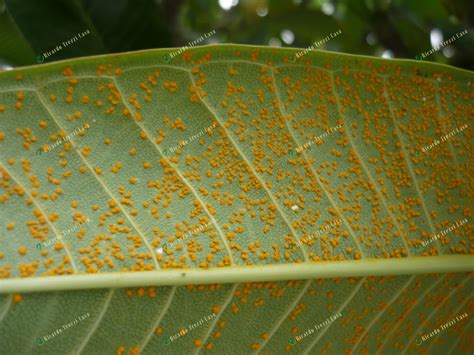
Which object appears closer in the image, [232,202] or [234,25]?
[232,202]

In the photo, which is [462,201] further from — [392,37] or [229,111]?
[392,37]

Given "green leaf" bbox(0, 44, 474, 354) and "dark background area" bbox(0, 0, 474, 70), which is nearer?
→ "green leaf" bbox(0, 44, 474, 354)

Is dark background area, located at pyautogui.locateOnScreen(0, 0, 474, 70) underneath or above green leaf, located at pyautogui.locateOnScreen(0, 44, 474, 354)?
above

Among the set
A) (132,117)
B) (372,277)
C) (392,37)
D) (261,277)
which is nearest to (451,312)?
(372,277)

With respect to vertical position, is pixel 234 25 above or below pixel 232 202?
above

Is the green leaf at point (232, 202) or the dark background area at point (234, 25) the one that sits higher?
the dark background area at point (234, 25)
